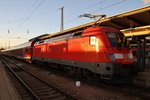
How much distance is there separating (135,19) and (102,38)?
Result: 3.95 m

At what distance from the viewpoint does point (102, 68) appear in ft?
40.4

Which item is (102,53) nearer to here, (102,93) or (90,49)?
(90,49)

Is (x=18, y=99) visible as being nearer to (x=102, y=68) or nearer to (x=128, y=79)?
(x=102, y=68)

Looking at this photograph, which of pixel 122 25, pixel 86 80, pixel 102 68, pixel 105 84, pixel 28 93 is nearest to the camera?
pixel 28 93

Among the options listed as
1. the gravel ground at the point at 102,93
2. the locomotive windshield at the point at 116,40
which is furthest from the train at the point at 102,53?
the gravel ground at the point at 102,93

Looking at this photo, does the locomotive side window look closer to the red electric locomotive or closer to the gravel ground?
the red electric locomotive

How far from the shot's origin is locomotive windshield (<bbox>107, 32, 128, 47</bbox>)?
12859mm

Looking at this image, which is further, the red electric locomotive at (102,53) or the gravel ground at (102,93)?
the red electric locomotive at (102,53)

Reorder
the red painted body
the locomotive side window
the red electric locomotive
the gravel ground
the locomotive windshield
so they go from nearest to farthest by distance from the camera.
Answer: the gravel ground < the red electric locomotive < the red painted body < the locomotive windshield < the locomotive side window

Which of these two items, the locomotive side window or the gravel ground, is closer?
the gravel ground

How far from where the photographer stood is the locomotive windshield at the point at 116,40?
12.9 meters

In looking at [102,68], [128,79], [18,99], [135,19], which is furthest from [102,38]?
[18,99]

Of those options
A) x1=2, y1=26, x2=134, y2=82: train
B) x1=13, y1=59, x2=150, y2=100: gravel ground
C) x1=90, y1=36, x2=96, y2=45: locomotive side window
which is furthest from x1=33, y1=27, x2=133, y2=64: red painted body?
x1=13, y1=59, x2=150, y2=100: gravel ground

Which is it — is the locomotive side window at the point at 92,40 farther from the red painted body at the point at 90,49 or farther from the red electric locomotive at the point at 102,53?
the red painted body at the point at 90,49
